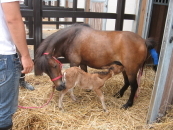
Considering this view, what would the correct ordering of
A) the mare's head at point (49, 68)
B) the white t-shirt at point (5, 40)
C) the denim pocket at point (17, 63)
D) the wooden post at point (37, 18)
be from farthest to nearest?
the wooden post at point (37, 18), the mare's head at point (49, 68), the denim pocket at point (17, 63), the white t-shirt at point (5, 40)

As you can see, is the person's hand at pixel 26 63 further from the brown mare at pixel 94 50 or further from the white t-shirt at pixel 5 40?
the brown mare at pixel 94 50

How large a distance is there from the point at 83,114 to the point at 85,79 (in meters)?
0.51

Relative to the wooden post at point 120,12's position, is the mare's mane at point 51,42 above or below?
below

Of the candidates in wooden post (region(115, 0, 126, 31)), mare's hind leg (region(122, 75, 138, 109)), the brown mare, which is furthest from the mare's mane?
wooden post (region(115, 0, 126, 31))

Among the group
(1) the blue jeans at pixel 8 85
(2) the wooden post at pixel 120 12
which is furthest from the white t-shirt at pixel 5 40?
(2) the wooden post at pixel 120 12

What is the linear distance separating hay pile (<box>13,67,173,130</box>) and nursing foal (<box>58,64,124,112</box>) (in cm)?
20

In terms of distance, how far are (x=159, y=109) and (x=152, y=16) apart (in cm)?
274

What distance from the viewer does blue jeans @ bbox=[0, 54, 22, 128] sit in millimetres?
1457

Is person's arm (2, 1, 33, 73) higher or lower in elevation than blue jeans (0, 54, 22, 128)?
higher

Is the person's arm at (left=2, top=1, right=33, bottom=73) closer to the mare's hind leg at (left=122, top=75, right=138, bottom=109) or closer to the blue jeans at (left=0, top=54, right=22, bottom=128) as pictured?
the blue jeans at (left=0, top=54, right=22, bottom=128)

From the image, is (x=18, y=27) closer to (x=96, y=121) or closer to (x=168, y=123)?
(x=96, y=121)

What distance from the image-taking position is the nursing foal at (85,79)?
9.11ft

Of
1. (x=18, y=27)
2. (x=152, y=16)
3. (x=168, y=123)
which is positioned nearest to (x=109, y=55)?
(x=168, y=123)

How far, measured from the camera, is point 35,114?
2658mm
